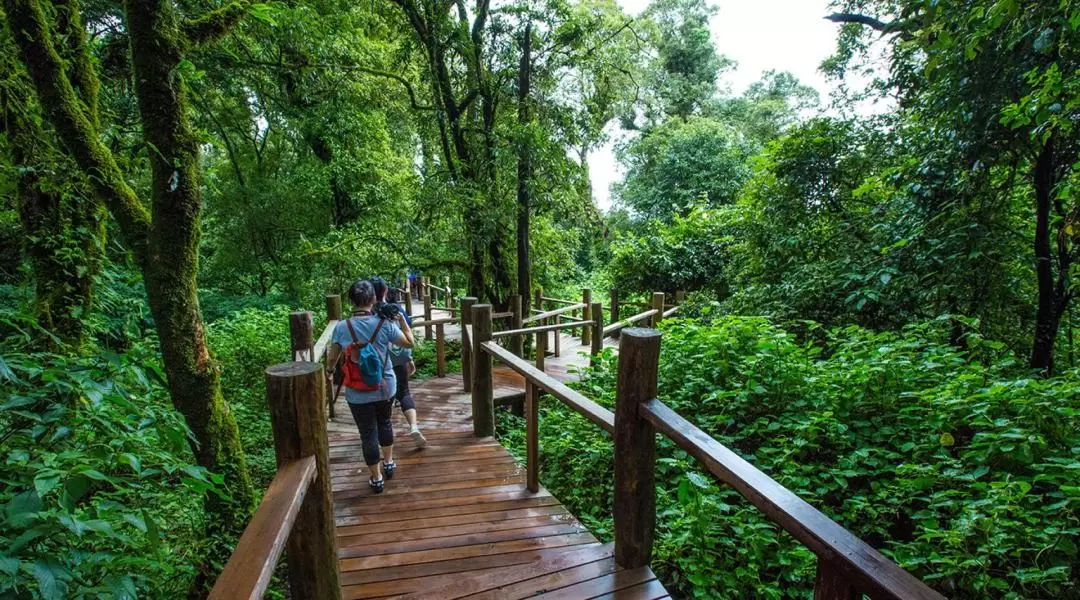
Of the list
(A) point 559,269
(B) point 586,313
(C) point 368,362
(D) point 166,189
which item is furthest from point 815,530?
(A) point 559,269

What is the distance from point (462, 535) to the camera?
9.28ft

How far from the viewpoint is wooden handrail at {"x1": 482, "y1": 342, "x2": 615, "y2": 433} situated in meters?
2.38

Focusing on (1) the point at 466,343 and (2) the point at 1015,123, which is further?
(1) the point at 466,343

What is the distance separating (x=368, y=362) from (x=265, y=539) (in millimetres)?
2018

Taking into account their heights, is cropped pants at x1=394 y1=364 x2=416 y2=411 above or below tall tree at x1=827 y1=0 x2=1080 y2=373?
below

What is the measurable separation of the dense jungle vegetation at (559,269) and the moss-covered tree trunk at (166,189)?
19 mm

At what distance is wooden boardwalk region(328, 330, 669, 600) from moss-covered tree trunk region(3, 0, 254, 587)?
0.86 metres

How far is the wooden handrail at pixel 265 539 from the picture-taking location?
106cm

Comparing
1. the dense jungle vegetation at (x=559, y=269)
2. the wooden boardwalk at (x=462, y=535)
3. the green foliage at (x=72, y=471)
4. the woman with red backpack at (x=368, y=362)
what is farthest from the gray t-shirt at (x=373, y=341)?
the green foliage at (x=72, y=471)

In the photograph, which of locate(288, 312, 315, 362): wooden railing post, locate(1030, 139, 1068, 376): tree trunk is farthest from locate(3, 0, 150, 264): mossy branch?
locate(1030, 139, 1068, 376): tree trunk

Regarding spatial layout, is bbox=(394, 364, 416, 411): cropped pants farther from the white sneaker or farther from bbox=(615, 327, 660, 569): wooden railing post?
bbox=(615, 327, 660, 569): wooden railing post

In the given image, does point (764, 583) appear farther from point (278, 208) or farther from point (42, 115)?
point (278, 208)

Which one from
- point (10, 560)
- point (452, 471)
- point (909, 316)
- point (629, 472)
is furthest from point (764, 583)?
point (909, 316)

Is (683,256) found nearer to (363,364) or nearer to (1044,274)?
(1044,274)
